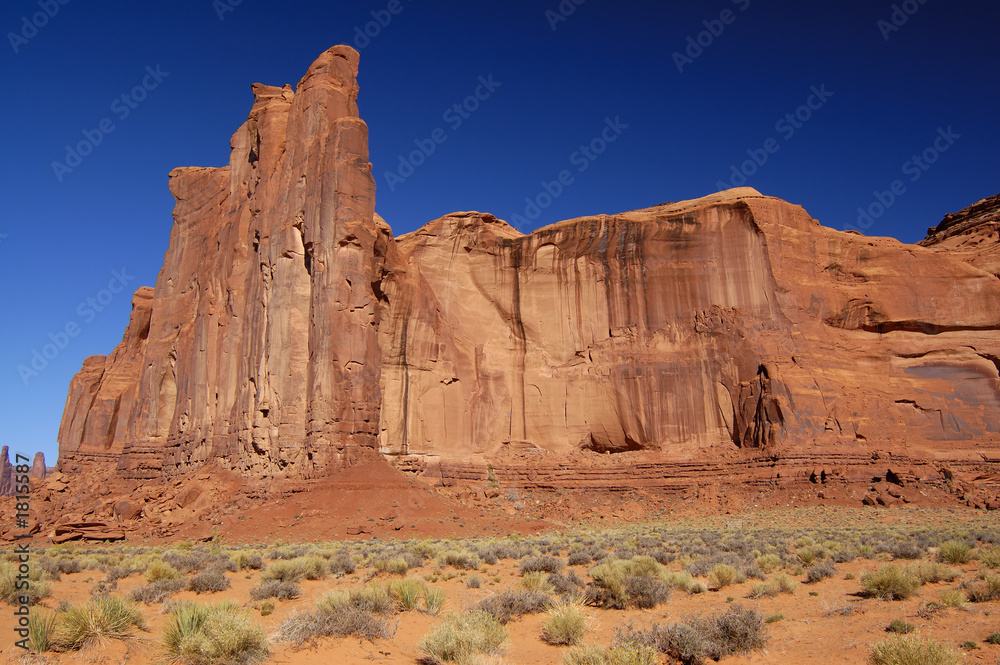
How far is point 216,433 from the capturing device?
1414 inches

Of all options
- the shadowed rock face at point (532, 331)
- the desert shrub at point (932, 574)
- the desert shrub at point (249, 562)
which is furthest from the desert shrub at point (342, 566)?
the shadowed rock face at point (532, 331)

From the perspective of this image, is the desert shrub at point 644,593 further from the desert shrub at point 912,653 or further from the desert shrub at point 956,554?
the desert shrub at point 956,554

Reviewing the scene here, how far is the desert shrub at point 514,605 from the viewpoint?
10102 millimetres

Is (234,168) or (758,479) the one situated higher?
(234,168)

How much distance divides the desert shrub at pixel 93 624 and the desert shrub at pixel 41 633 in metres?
0.06

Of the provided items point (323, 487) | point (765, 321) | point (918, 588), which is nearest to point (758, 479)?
point (765, 321)

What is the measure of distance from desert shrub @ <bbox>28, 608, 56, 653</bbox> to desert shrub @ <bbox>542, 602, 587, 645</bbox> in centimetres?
578

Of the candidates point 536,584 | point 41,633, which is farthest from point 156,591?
point 536,584

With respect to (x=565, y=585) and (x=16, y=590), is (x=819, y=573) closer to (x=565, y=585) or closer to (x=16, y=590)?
(x=565, y=585)

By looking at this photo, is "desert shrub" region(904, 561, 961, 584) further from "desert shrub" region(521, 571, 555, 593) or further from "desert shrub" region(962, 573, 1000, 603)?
"desert shrub" region(521, 571, 555, 593)

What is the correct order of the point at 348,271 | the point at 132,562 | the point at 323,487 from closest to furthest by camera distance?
the point at 132,562 < the point at 323,487 < the point at 348,271

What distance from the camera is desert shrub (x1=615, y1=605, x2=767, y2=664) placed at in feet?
25.6

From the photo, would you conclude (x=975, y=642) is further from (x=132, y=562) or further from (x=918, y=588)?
(x=132, y=562)

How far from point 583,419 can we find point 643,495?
20.9 feet
